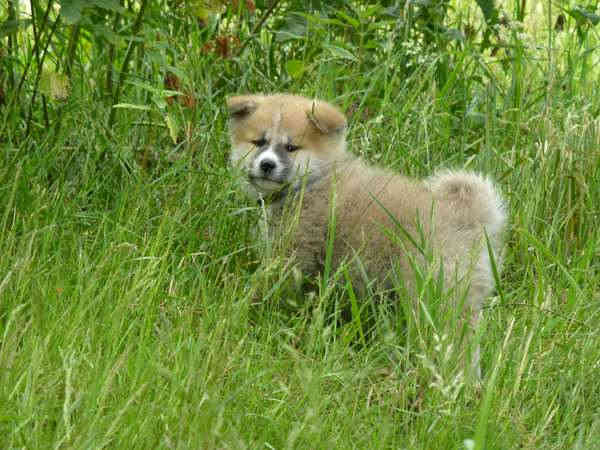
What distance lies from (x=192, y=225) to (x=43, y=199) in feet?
1.68

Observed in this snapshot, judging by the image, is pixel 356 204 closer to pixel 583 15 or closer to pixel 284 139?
pixel 284 139

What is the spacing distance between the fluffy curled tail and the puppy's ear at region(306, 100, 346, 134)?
0.53 metres

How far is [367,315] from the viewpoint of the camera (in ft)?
11.9

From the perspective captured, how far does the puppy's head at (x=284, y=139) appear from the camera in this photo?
13.6 ft

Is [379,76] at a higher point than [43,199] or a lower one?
higher

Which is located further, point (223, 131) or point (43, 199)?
point (223, 131)

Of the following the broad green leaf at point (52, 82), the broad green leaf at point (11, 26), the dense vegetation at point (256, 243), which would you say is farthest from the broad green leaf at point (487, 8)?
the broad green leaf at point (11, 26)

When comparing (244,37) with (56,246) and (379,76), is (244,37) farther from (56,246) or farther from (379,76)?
(56,246)

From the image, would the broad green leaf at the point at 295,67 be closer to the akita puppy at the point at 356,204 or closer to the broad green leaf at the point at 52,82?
the akita puppy at the point at 356,204

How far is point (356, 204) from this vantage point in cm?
386

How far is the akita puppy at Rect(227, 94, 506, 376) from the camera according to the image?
3.53 metres

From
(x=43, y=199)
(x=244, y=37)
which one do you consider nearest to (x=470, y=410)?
(x=43, y=199)

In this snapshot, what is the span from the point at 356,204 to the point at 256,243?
38 cm

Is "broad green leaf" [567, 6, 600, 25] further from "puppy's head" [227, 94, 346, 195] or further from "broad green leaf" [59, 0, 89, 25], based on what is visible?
"broad green leaf" [59, 0, 89, 25]
